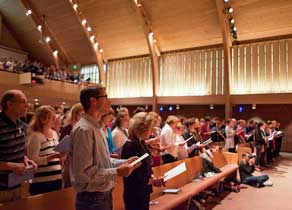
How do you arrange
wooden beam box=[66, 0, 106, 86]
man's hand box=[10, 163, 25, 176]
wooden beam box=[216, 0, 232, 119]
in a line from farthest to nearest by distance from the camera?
wooden beam box=[66, 0, 106, 86], wooden beam box=[216, 0, 232, 119], man's hand box=[10, 163, 25, 176]

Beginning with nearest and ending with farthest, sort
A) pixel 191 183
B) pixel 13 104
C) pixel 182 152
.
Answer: pixel 13 104, pixel 191 183, pixel 182 152

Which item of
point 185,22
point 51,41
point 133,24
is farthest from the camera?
point 51,41

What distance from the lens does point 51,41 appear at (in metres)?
16.5

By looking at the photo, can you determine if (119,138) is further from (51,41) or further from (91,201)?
(51,41)

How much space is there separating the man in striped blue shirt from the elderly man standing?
1.84ft

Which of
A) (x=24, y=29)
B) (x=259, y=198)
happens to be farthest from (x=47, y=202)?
(x=24, y=29)

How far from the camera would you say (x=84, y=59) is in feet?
55.8

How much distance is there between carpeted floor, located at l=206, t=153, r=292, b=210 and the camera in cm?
476

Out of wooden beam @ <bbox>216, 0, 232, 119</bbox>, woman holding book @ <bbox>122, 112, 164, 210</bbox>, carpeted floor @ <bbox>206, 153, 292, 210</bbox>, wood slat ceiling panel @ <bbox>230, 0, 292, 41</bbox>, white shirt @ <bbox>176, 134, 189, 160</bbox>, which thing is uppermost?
wood slat ceiling panel @ <bbox>230, 0, 292, 41</bbox>

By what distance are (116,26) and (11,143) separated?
12.7 meters

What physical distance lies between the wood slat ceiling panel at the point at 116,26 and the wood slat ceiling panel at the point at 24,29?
362cm

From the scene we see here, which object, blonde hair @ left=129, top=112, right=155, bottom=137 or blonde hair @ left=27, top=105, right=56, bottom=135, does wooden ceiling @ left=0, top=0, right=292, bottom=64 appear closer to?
blonde hair @ left=129, top=112, right=155, bottom=137

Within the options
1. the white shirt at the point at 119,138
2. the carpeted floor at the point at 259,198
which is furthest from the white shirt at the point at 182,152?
the white shirt at the point at 119,138

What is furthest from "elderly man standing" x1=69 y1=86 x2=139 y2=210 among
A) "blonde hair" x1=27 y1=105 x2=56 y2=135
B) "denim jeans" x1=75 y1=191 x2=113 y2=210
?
"blonde hair" x1=27 y1=105 x2=56 y2=135
